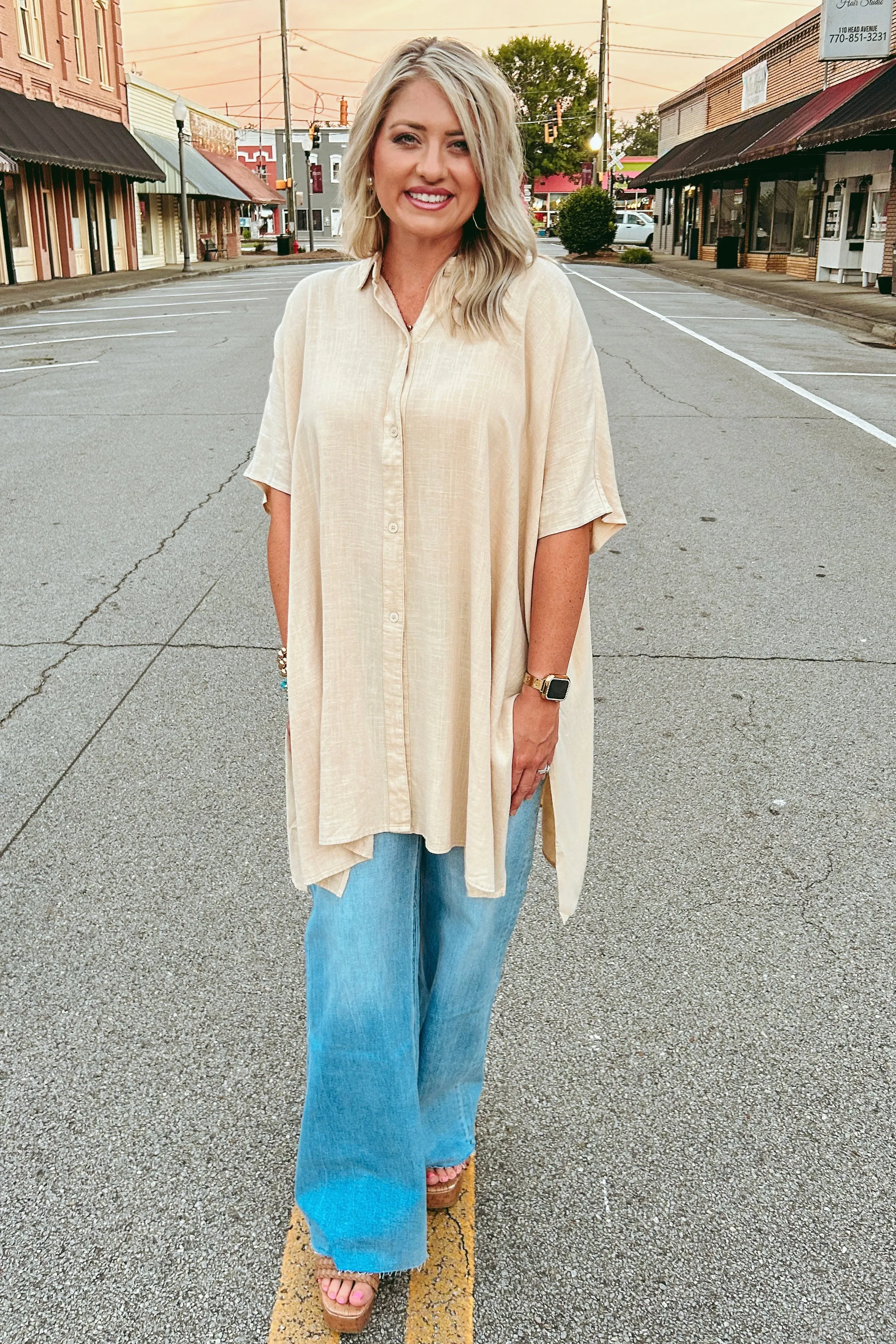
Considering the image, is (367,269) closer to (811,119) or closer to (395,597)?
(395,597)

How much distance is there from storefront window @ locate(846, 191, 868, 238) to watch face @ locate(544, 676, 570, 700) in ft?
93.2

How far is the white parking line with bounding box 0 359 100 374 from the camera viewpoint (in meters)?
14.6

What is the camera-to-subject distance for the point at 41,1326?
83.7 inches

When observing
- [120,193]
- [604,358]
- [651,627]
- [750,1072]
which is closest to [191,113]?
[120,193]

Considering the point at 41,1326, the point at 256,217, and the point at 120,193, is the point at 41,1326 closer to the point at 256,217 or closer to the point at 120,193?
the point at 120,193

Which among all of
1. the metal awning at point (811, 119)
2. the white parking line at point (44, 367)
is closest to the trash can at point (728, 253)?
the metal awning at point (811, 119)

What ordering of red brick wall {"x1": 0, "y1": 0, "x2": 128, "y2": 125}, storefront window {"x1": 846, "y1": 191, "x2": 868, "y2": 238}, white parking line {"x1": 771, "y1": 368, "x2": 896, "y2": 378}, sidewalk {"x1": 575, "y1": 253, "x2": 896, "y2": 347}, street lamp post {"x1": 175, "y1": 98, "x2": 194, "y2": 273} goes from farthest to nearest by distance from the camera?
street lamp post {"x1": 175, "y1": 98, "x2": 194, "y2": 273} < red brick wall {"x1": 0, "y1": 0, "x2": 128, "y2": 125} < storefront window {"x1": 846, "y1": 191, "x2": 868, "y2": 238} < sidewalk {"x1": 575, "y1": 253, "x2": 896, "y2": 347} < white parking line {"x1": 771, "y1": 368, "x2": 896, "y2": 378}

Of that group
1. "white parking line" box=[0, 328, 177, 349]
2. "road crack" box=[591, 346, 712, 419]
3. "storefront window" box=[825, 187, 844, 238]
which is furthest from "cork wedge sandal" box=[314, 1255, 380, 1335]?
"storefront window" box=[825, 187, 844, 238]

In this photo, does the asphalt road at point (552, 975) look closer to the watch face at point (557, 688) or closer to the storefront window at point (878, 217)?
the watch face at point (557, 688)

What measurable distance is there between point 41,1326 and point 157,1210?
297 millimetres

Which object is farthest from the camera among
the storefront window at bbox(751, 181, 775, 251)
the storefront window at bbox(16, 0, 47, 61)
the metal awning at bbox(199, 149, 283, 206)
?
the metal awning at bbox(199, 149, 283, 206)

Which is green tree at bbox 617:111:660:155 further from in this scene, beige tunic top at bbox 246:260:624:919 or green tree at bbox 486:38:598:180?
beige tunic top at bbox 246:260:624:919

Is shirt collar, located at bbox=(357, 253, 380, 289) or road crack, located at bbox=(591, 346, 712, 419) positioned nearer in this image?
shirt collar, located at bbox=(357, 253, 380, 289)

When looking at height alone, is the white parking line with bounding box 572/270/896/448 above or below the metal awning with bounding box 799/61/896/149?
below
